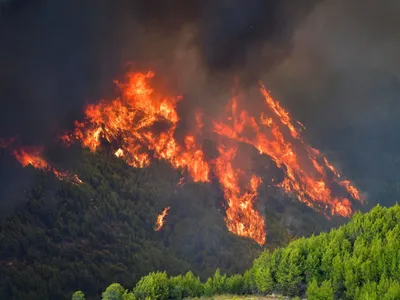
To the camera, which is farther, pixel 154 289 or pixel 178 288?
pixel 178 288

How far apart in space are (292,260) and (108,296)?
46.9 meters

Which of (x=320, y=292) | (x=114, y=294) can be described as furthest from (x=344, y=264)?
(x=114, y=294)

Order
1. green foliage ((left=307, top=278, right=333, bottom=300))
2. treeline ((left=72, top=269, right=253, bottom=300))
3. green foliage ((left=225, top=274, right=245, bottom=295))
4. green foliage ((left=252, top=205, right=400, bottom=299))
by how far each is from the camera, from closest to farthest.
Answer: green foliage ((left=252, top=205, right=400, bottom=299)) → green foliage ((left=307, top=278, right=333, bottom=300)) → treeline ((left=72, top=269, right=253, bottom=300)) → green foliage ((left=225, top=274, right=245, bottom=295))

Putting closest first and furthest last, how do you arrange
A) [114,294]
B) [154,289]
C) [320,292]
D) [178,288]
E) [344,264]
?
[320,292], [344,264], [154,289], [178,288], [114,294]

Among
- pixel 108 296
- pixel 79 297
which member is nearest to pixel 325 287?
pixel 108 296

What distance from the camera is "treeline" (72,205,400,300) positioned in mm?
80438

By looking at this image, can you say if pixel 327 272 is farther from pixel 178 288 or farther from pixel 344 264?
pixel 178 288

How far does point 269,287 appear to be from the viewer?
3989 inches

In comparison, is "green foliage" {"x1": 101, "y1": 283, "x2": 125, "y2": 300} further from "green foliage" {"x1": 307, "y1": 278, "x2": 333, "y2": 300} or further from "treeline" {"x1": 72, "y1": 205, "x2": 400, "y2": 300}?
"green foliage" {"x1": 307, "y1": 278, "x2": 333, "y2": 300}

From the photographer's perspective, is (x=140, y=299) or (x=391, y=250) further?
(x=140, y=299)

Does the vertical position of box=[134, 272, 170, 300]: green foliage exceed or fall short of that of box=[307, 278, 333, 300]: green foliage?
it falls short

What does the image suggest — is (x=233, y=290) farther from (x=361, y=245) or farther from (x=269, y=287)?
(x=361, y=245)

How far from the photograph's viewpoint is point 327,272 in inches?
3622

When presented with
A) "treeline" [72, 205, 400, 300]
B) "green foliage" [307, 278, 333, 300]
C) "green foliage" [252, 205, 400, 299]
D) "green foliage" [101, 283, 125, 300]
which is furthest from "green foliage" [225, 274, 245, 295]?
"green foliage" [307, 278, 333, 300]
